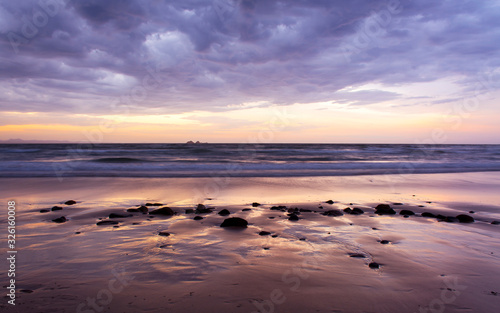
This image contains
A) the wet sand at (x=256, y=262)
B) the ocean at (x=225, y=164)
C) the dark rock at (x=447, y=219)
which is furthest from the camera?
the ocean at (x=225, y=164)

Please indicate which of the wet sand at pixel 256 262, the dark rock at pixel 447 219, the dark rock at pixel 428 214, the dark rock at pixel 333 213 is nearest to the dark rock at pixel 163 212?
the wet sand at pixel 256 262

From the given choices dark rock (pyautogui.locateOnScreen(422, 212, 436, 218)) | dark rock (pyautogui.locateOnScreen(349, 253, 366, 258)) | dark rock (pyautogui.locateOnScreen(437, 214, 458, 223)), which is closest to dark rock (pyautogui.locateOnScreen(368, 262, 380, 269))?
dark rock (pyautogui.locateOnScreen(349, 253, 366, 258))

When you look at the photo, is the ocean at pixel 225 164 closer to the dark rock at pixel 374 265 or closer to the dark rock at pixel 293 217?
the dark rock at pixel 293 217

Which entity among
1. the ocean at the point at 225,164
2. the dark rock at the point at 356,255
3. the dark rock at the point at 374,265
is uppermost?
the dark rock at the point at 374,265

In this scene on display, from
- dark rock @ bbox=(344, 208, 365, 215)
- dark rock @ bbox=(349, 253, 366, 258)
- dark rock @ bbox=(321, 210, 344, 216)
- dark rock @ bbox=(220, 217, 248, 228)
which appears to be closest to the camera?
dark rock @ bbox=(349, 253, 366, 258)

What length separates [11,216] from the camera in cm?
607

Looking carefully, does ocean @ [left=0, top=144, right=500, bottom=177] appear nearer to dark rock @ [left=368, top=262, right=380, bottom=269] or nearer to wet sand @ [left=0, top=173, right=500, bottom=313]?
wet sand @ [left=0, top=173, right=500, bottom=313]

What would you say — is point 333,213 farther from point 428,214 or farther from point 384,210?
point 428,214

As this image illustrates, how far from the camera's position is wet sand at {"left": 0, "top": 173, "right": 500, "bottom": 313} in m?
2.82

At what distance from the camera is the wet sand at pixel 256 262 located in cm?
282

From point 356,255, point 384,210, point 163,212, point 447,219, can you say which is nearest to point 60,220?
point 163,212

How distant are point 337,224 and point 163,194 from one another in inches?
234

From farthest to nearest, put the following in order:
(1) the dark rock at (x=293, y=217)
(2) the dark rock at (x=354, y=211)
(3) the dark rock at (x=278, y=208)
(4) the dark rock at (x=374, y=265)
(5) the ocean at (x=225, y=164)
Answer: (5) the ocean at (x=225, y=164)
(3) the dark rock at (x=278, y=208)
(2) the dark rock at (x=354, y=211)
(1) the dark rock at (x=293, y=217)
(4) the dark rock at (x=374, y=265)

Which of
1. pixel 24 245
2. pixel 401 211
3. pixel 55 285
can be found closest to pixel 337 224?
pixel 401 211
